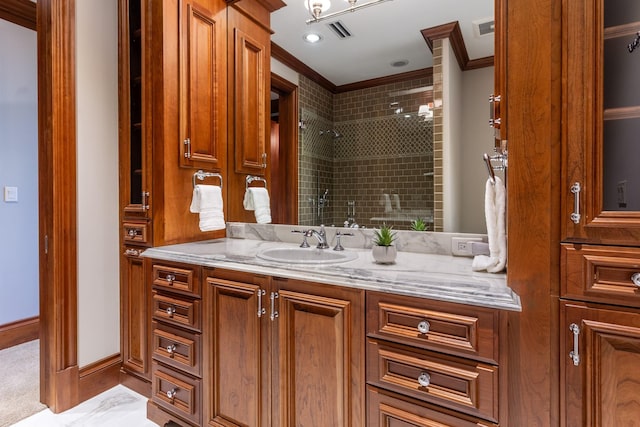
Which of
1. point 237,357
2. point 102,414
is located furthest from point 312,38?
point 102,414

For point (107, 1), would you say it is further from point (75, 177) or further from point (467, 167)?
point (467, 167)

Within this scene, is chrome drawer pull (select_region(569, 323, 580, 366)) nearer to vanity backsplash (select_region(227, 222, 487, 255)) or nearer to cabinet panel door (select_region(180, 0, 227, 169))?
vanity backsplash (select_region(227, 222, 487, 255))

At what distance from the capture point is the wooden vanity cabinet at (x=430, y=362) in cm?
96

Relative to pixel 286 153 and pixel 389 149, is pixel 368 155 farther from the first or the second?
pixel 286 153

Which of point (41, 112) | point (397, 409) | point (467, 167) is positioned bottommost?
point (397, 409)

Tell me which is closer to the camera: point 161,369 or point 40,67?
point 161,369

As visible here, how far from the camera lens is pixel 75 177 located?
191 centimetres

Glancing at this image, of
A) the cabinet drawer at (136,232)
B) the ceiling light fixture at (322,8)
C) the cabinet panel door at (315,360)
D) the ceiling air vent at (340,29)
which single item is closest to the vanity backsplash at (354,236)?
the cabinet drawer at (136,232)

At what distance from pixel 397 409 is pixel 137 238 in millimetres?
1655

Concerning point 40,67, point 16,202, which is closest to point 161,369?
point 40,67

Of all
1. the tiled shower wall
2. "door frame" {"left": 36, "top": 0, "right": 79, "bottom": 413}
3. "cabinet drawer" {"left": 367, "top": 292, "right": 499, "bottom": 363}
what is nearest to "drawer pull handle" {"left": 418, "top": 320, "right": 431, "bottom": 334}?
"cabinet drawer" {"left": 367, "top": 292, "right": 499, "bottom": 363}

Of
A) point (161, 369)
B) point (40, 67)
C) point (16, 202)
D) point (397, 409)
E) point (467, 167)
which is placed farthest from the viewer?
point (16, 202)

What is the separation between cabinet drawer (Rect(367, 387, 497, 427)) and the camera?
994mm

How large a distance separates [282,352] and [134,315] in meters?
1.24
